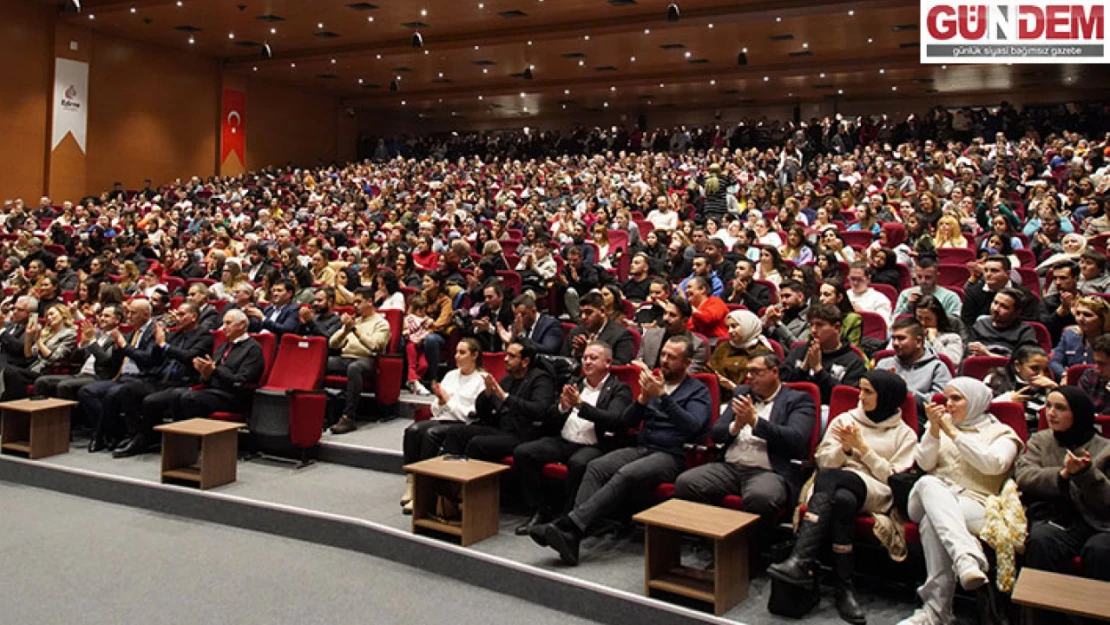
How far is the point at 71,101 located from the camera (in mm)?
14617

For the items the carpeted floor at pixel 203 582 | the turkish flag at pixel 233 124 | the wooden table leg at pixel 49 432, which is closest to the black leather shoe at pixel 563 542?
the carpeted floor at pixel 203 582

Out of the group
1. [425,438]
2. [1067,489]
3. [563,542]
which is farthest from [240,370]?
[1067,489]

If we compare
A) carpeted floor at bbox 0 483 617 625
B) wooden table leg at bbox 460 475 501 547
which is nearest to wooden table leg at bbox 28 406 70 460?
carpeted floor at bbox 0 483 617 625

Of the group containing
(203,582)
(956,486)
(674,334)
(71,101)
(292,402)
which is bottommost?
(203,582)

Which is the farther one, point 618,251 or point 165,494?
point 618,251

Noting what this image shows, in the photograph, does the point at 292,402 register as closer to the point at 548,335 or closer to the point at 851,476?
the point at 548,335

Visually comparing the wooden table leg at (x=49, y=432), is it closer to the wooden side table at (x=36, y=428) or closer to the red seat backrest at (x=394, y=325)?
the wooden side table at (x=36, y=428)

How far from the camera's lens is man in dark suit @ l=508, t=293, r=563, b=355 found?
15.7ft

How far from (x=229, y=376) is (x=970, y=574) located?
3.91 m

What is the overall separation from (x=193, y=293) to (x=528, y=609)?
12.7ft

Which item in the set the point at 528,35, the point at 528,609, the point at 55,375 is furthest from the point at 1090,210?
the point at 528,35

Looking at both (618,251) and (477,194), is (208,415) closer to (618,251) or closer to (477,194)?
(618,251)

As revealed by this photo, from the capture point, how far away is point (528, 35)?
1459cm

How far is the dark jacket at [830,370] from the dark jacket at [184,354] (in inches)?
137
